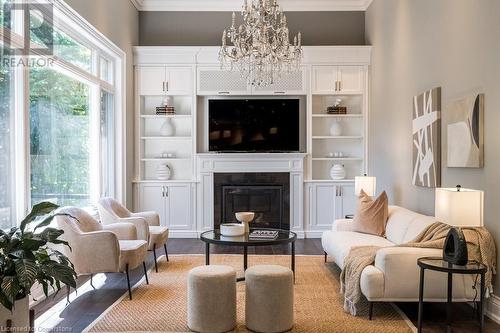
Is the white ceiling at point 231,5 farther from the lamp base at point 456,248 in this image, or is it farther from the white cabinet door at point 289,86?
the lamp base at point 456,248

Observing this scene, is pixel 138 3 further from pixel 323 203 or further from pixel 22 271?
pixel 22 271

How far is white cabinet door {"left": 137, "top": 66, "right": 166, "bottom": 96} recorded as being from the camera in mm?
7070

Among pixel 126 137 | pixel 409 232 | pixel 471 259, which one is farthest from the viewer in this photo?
pixel 126 137

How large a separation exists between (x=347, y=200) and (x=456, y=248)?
13.2 feet

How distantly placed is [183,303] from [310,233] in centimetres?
363

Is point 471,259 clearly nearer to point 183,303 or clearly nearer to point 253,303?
point 253,303

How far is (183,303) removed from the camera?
12.4 ft

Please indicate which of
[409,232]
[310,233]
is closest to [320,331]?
[409,232]

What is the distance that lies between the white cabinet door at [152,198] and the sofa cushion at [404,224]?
363 centimetres

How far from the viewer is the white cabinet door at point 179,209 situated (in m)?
7.09

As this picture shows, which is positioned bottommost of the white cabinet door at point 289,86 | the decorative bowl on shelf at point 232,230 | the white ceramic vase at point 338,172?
the decorative bowl on shelf at point 232,230

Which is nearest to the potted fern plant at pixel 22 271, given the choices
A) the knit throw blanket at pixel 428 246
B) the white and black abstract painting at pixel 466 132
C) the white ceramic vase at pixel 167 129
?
the knit throw blanket at pixel 428 246

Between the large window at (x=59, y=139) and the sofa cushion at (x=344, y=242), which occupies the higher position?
the large window at (x=59, y=139)

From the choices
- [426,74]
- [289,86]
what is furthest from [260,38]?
[289,86]
